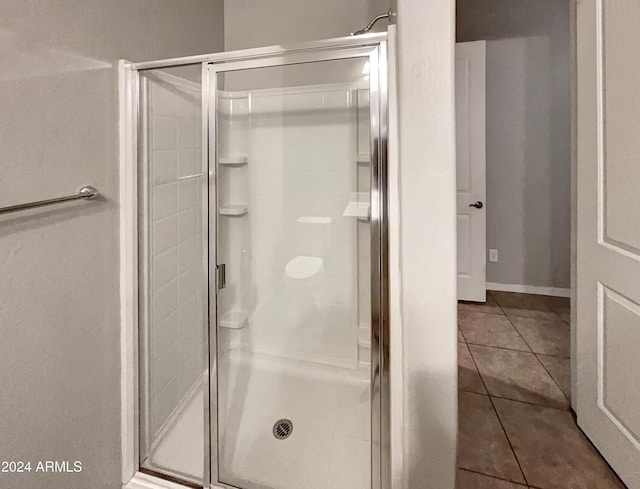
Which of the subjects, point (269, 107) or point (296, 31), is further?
point (296, 31)

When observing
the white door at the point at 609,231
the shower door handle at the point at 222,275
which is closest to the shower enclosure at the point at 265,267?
the shower door handle at the point at 222,275

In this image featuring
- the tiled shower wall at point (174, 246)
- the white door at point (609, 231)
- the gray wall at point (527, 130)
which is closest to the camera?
the white door at point (609, 231)

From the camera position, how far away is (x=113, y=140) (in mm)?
1349

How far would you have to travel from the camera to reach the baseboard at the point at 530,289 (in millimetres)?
3252

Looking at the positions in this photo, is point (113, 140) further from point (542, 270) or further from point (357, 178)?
point (542, 270)

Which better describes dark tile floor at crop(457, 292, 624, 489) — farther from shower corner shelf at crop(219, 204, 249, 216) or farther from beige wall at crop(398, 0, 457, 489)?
shower corner shelf at crop(219, 204, 249, 216)

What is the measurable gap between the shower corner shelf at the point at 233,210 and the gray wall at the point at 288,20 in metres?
1.12

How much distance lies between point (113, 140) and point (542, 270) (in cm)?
348

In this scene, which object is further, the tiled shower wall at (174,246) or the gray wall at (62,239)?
the tiled shower wall at (174,246)

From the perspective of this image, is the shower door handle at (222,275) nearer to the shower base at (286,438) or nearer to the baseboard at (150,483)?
the shower base at (286,438)

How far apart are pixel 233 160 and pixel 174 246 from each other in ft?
1.57

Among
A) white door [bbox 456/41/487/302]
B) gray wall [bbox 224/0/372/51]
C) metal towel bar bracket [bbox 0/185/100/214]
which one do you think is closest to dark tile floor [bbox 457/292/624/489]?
white door [bbox 456/41/487/302]

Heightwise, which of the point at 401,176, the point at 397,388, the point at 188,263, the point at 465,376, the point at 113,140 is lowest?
the point at 465,376

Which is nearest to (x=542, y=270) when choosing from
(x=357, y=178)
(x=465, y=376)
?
(x=465, y=376)
